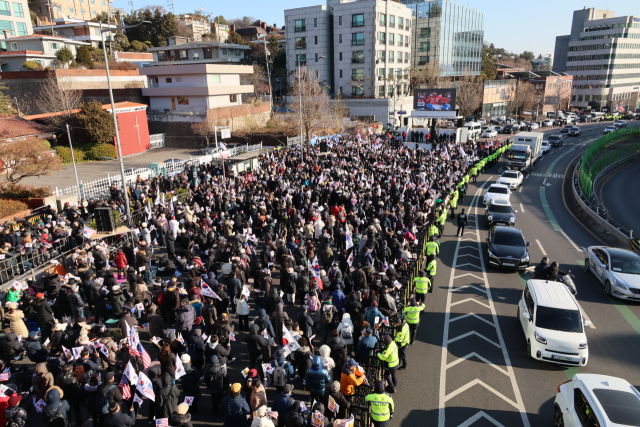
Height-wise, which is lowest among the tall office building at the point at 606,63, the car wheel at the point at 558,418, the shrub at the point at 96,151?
the car wheel at the point at 558,418

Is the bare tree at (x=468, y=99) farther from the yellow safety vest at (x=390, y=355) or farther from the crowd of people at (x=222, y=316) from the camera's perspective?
the yellow safety vest at (x=390, y=355)

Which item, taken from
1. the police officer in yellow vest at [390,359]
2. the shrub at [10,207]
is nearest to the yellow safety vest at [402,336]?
the police officer in yellow vest at [390,359]

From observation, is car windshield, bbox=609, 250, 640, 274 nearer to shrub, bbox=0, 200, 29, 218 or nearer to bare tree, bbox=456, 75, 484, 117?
shrub, bbox=0, 200, 29, 218

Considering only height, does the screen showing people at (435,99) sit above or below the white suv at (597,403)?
above

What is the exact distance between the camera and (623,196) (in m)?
32.7

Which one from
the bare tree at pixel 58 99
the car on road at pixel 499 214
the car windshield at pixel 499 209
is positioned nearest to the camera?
the car on road at pixel 499 214

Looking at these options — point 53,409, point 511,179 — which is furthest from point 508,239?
point 53,409

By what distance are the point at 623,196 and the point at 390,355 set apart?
3368cm

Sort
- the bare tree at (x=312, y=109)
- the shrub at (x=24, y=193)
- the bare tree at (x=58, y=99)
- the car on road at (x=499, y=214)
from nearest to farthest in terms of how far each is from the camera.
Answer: the car on road at (x=499, y=214), the shrub at (x=24, y=193), the bare tree at (x=58, y=99), the bare tree at (x=312, y=109)

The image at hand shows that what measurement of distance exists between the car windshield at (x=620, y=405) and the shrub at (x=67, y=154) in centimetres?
4141

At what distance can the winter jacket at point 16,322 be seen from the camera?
34.2ft

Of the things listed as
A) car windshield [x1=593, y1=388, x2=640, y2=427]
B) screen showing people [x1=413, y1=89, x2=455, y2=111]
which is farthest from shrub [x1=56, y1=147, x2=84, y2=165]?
car windshield [x1=593, y1=388, x2=640, y2=427]

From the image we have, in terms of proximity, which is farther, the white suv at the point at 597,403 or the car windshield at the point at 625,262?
the car windshield at the point at 625,262

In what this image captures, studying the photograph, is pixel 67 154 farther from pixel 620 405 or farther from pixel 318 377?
pixel 620 405
